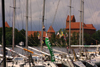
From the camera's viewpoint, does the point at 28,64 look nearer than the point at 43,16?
Yes

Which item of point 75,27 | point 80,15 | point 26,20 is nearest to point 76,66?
point 26,20

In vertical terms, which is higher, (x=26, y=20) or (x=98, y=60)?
(x=26, y=20)

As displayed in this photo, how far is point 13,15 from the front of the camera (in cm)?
2819

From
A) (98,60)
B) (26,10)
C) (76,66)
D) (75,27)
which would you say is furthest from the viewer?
(75,27)

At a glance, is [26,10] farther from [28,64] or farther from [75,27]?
[75,27]

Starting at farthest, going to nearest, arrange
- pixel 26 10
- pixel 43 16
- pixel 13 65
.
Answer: pixel 26 10 → pixel 43 16 → pixel 13 65

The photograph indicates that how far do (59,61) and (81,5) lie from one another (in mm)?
18690

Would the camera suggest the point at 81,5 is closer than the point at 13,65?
No

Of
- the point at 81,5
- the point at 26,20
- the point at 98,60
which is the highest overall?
the point at 81,5

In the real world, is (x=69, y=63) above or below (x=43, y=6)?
below

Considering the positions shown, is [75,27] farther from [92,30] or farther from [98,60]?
[98,60]

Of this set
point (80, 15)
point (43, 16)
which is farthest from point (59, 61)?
Result: point (80, 15)

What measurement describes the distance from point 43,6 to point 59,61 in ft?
27.8

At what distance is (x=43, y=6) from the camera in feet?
90.9
